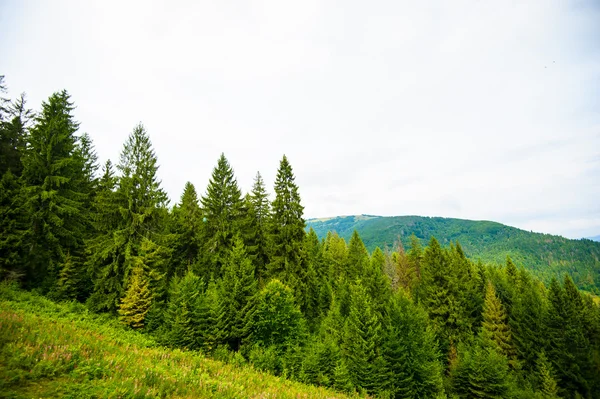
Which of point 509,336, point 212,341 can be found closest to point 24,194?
point 212,341

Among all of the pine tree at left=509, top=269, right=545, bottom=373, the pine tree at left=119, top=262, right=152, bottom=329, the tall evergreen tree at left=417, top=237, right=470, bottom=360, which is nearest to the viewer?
the pine tree at left=119, top=262, right=152, bottom=329

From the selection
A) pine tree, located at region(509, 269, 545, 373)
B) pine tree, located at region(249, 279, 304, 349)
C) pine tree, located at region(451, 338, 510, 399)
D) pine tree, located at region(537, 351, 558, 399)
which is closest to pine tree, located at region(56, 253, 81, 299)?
pine tree, located at region(249, 279, 304, 349)

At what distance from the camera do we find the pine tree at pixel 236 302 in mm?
19547

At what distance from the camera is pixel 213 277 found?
25938mm

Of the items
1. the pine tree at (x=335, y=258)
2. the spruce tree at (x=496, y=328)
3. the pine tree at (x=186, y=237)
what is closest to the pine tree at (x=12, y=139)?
the pine tree at (x=186, y=237)

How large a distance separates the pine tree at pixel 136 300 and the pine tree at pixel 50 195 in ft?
20.1

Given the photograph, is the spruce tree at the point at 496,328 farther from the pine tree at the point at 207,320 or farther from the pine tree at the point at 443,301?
the pine tree at the point at 207,320

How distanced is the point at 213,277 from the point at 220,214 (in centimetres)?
670

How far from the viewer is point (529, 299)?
35.4 meters

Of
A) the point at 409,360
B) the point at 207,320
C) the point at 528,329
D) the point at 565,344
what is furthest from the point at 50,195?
the point at 565,344

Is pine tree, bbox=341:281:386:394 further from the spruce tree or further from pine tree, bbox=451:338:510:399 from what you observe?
the spruce tree

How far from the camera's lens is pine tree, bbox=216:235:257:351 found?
1955 cm

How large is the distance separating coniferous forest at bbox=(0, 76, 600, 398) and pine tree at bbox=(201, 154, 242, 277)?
0.40 feet

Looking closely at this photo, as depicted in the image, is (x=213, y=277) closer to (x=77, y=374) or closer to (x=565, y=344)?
(x=77, y=374)
